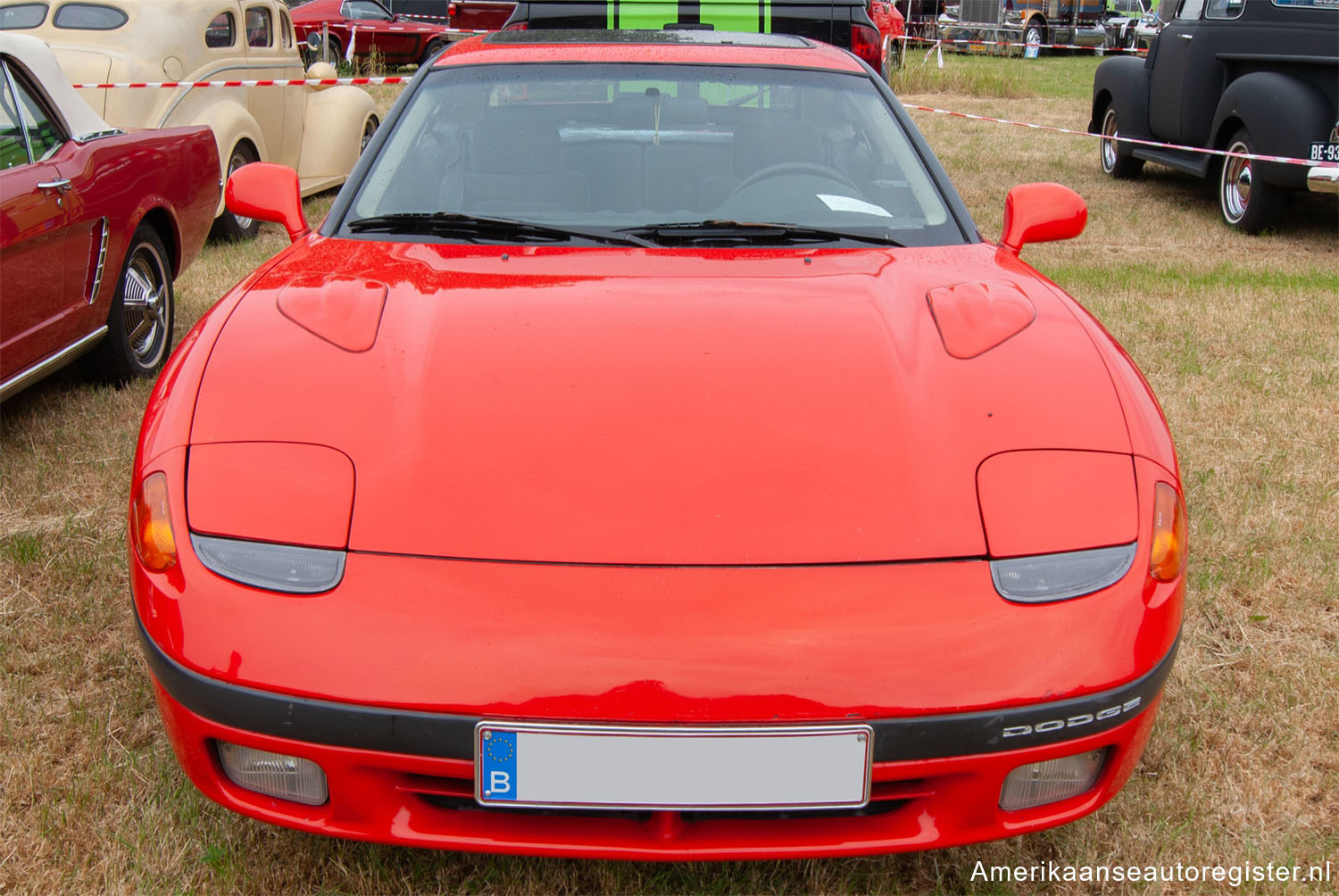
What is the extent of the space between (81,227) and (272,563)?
2.70 m

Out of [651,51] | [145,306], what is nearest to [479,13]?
[145,306]

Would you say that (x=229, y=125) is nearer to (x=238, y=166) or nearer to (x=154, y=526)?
(x=238, y=166)

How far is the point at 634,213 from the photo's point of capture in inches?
95.4

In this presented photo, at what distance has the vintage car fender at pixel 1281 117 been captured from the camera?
21.7ft

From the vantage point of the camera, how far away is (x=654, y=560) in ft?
5.06

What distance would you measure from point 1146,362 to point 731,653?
367 centimetres

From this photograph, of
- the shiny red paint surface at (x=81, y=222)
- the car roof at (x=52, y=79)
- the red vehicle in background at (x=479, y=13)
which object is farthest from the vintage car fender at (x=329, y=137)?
the red vehicle in background at (x=479, y=13)

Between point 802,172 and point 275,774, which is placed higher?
point 802,172

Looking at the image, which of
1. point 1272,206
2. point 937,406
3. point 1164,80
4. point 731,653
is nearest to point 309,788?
point 731,653

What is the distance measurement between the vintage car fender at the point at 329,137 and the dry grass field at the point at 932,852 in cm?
303

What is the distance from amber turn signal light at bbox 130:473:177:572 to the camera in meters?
1.61

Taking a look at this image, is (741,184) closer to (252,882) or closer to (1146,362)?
(252,882)

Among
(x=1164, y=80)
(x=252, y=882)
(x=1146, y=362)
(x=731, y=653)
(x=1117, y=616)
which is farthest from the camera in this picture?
(x=1164, y=80)

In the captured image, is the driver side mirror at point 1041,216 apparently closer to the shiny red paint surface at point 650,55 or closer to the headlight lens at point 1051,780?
the shiny red paint surface at point 650,55
